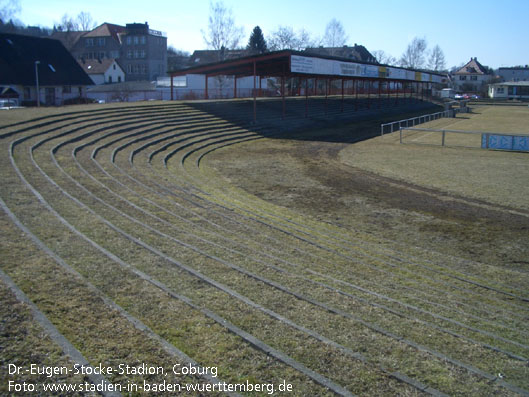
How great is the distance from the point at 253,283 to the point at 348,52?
11971 cm

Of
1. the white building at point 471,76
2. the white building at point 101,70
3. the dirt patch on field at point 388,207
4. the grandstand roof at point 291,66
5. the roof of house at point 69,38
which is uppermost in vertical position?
the roof of house at point 69,38

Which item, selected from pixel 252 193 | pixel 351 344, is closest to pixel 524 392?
pixel 351 344

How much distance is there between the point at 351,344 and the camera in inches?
221

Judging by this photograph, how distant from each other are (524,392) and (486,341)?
1.32m

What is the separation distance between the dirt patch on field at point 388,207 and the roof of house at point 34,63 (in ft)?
101

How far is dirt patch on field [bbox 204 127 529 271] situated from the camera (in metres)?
11.2

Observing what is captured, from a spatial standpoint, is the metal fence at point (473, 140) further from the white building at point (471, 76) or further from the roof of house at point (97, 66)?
the white building at point (471, 76)

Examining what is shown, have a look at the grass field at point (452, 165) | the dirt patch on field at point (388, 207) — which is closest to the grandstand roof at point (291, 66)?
the grass field at point (452, 165)

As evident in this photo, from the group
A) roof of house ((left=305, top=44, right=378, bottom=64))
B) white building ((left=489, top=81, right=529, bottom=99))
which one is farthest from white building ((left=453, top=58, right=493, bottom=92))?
roof of house ((left=305, top=44, right=378, bottom=64))

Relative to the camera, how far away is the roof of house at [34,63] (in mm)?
44469

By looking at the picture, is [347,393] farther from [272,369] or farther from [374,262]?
[374,262]

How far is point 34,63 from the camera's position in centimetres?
4703

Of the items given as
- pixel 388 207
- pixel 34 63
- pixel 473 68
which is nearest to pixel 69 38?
pixel 34 63

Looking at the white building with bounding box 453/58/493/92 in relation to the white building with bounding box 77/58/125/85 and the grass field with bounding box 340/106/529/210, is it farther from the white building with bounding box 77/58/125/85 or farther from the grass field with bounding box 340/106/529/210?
the grass field with bounding box 340/106/529/210
